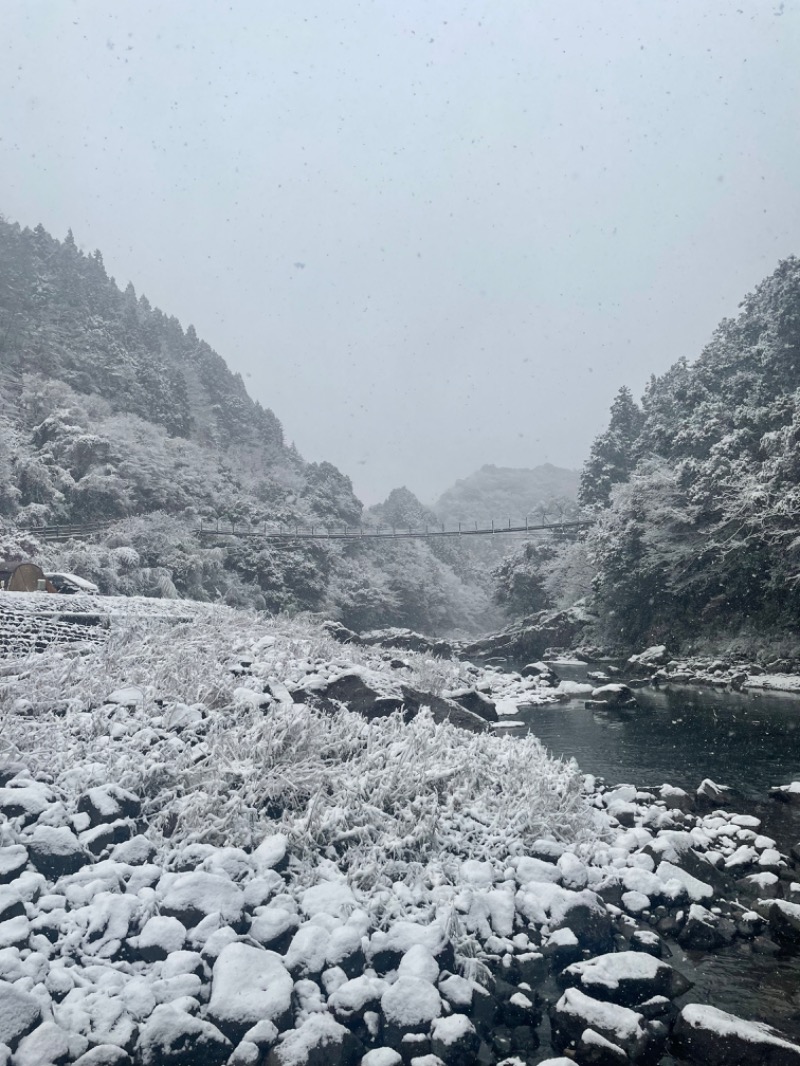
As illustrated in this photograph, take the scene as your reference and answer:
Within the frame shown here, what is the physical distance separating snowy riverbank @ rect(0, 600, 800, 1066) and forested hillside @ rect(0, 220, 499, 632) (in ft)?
57.3

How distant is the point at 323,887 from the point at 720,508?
20812mm

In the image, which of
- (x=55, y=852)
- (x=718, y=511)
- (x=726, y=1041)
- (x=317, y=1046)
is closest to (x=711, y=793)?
(x=726, y=1041)

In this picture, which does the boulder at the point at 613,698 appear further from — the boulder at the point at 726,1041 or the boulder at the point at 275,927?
the boulder at the point at 275,927

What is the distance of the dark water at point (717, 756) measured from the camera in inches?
163

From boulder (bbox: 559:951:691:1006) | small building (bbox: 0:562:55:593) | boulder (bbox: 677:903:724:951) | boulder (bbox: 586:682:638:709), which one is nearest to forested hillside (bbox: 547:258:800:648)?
boulder (bbox: 586:682:638:709)

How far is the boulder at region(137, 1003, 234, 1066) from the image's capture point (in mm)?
3092

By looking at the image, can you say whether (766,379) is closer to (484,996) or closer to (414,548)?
(484,996)

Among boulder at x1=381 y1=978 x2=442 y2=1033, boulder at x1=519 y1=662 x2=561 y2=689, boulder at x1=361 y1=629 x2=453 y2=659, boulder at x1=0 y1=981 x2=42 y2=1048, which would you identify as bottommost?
boulder at x1=361 y1=629 x2=453 y2=659

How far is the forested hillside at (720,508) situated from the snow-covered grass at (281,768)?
14.5 metres

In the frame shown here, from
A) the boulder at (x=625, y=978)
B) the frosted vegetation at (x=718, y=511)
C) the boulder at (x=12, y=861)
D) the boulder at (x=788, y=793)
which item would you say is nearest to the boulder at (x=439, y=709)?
the boulder at (x=788, y=793)

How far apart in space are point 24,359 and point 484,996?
171 ft

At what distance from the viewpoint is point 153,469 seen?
35.0 m

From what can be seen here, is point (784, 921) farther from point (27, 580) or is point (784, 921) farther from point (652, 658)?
point (652, 658)

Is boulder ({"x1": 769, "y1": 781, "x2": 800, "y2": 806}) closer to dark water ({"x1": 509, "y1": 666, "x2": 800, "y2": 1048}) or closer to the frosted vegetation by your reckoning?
dark water ({"x1": 509, "y1": 666, "x2": 800, "y2": 1048})
